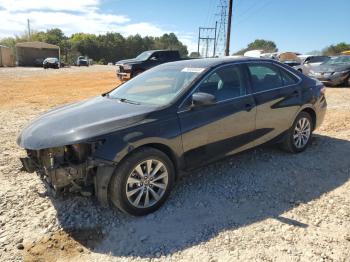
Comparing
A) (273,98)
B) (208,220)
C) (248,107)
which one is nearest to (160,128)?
(208,220)

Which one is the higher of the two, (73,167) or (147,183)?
(73,167)

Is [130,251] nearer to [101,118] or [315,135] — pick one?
[101,118]

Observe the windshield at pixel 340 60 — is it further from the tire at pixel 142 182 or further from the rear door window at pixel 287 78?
the tire at pixel 142 182

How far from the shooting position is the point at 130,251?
3.26m

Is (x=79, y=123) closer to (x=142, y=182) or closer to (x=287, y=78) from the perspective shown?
(x=142, y=182)

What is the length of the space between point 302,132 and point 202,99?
241 cm

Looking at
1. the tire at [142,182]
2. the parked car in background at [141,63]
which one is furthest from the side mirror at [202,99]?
the parked car in background at [141,63]

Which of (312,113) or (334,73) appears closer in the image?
(312,113)

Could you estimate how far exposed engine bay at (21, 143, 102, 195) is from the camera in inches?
135

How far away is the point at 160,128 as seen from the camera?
380 centimetres

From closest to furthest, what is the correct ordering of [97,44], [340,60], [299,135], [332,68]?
[299,135] < [332,68] < [340,60] < [97,44]

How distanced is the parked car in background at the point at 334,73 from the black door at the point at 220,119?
37.9ft

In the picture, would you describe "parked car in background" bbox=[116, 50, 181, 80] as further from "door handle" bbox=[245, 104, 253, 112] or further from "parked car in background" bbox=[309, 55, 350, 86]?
"door handle" bbox=[245, 104, 253, 112]

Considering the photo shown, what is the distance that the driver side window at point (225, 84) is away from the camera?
441cm
